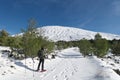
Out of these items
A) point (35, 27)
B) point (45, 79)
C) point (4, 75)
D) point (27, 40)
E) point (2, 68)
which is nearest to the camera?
point (45, 79)

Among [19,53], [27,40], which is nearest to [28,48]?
[27,40]

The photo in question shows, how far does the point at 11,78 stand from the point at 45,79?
2.65 metres

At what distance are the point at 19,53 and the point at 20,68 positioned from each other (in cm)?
676

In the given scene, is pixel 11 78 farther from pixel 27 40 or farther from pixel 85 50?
pixel 85 50

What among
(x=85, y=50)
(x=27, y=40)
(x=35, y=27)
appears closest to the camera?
(x=27, y=40)

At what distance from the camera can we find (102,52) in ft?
146

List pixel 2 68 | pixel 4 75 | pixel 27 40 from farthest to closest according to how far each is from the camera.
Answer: pixel 27 40, pixel 2 68, pixel 4 75

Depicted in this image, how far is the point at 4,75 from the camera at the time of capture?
15070mm

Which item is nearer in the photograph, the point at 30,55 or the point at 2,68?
the point at 2,68

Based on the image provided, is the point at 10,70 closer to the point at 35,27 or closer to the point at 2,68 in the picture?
the point at 2,68

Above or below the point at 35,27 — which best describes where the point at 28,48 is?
below

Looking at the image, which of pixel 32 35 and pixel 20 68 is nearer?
pixel 20 68

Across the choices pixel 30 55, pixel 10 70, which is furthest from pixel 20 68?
pixel 30 55

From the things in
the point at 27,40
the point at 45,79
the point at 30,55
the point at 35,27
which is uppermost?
the point at 35,27
